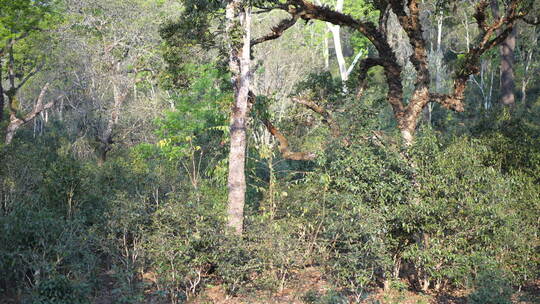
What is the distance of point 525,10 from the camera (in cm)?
1037

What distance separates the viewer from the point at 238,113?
1084 centimetres

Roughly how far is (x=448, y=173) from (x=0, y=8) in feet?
51.9

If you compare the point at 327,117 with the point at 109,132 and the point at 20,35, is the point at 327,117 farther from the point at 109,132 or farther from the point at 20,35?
the point at 20,35

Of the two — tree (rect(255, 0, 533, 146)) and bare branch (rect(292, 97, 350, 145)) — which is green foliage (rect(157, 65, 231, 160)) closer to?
bare branch (rect(292, 97, 350, 145))

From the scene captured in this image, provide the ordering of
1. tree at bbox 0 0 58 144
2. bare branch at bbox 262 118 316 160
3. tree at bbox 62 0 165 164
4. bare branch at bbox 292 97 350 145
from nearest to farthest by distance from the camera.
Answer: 1. bare branch at bbox 292 97 350 145
2. bare branch at bbox 262 118 316 160
3. tree at bbox 0 0 58 144
4. tree at bbox 62 0 165 164

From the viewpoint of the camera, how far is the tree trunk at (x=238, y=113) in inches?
423

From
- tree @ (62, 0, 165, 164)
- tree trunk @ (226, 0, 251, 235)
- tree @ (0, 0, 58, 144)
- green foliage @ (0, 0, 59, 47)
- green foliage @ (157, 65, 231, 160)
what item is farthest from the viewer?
tree @ (62, 0, 165, 164)

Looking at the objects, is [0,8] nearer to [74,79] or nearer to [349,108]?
Result: [74,79]

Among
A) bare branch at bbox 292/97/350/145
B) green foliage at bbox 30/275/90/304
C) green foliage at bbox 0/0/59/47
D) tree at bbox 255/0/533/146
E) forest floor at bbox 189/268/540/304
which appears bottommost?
forest floor at bbox 189/268/540/304

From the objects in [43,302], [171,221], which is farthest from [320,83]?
[43,302]

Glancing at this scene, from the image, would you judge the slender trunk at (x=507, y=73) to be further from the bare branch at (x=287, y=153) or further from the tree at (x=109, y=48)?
the tree at (x=109, y=48)

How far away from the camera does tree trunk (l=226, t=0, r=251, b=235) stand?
10.8 m

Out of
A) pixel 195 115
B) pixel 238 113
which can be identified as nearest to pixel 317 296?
pixel 238 113

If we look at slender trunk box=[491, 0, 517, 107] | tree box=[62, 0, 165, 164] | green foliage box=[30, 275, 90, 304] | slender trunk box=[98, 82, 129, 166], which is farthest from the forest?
tree box=[62, 0, 165, 164]
